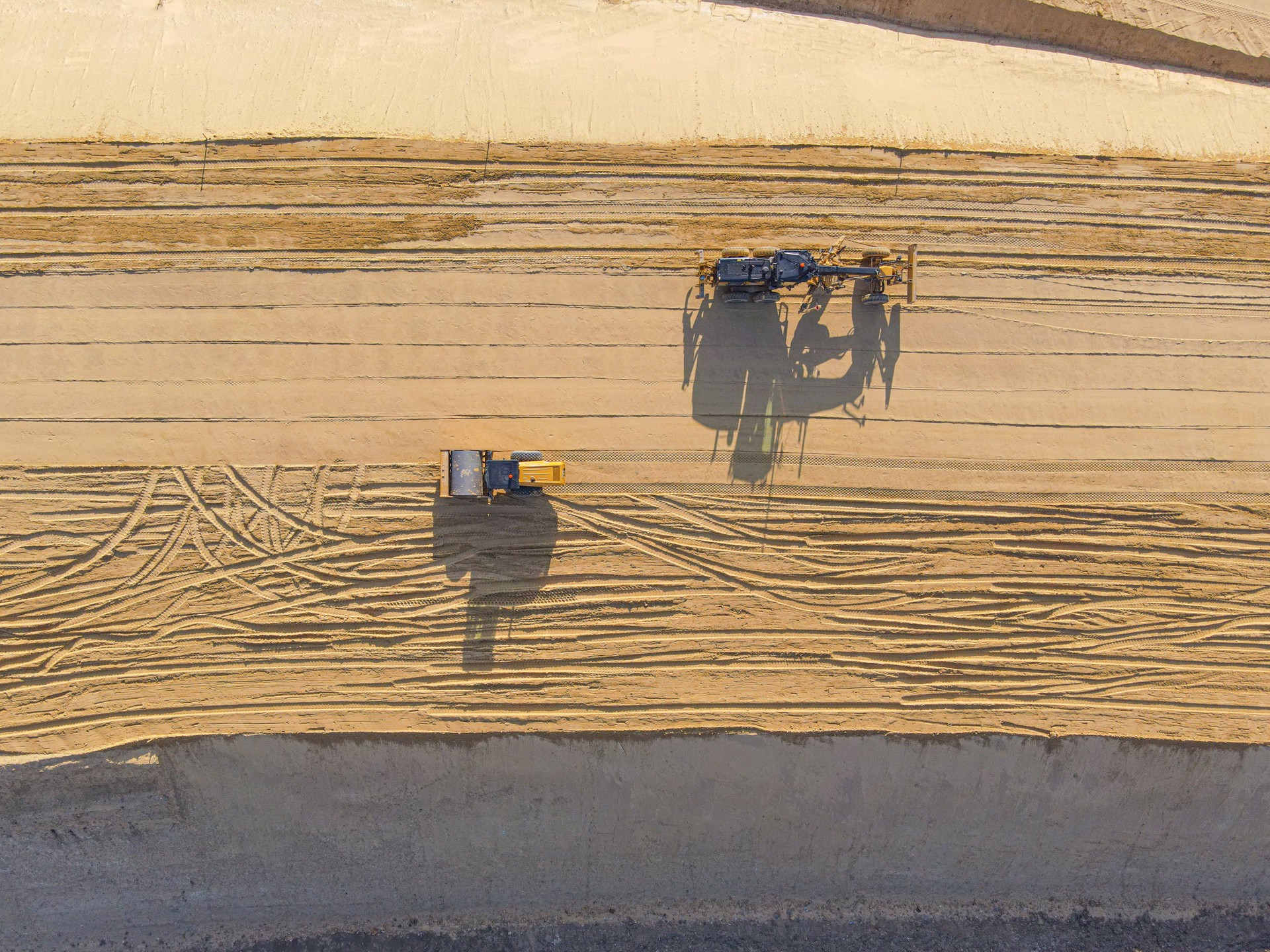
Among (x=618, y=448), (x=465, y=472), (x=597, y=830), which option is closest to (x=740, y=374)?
(x=618, y=448)

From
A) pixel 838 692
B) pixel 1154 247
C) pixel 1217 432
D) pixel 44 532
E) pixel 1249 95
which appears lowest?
pixel 838 692

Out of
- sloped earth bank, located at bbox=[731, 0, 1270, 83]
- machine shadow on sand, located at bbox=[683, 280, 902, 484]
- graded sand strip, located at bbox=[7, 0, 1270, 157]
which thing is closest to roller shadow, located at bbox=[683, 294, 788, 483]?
machine shadow on sand, located at bbox=[683, 280, 902, 484]

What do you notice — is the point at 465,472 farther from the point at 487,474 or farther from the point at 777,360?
the point at 777,360

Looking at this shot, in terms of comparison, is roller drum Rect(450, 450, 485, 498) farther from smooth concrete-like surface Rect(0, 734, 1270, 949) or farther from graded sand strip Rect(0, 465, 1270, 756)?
smooth concrete-like surface Rect(0, 734, 1270, 949)

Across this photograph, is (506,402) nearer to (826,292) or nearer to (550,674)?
(550,674)

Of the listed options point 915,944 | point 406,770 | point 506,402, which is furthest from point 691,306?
point 915,944

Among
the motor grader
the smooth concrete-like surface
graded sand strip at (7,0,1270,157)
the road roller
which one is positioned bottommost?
the smooth concrete-like surface
